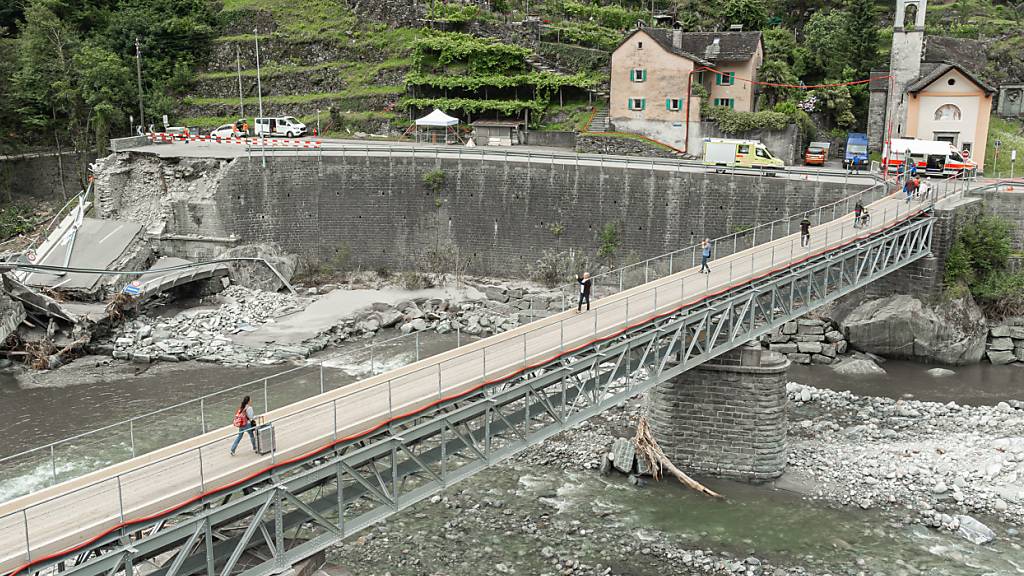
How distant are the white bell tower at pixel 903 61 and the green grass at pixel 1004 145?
4140 mm

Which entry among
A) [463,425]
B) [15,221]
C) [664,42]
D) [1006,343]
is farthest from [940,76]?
[15,221]

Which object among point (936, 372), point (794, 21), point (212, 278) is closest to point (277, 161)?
point (212, 278)

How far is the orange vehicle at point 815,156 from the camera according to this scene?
40.9 m

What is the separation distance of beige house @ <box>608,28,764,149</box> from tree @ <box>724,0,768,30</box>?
9.53 meters

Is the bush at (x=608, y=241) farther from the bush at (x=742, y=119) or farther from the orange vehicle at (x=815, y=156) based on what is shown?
the orange vehicle at (x=815, y=156)

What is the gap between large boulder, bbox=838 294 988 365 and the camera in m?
31.7

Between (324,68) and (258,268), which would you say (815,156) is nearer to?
(258,268)

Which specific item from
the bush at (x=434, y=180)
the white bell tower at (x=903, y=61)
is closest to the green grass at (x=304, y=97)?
the bush at (x=434, y=180)

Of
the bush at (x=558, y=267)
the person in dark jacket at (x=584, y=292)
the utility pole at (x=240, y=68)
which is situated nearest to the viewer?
the person in dark jacket at (x=584, y=292)

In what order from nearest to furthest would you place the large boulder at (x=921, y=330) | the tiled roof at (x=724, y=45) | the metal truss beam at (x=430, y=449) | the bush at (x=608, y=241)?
the metal truss beam at (x=430, y=449) < the large boulder at (x=921, y=330) < the bush at (x=608, y=241) < the tiled roof at (x=724, y=45)

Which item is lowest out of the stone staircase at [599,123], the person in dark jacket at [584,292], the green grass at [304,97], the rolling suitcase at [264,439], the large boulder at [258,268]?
the large boulder at [258,268]

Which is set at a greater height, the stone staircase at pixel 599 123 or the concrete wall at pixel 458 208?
the stone staircase at pixel 599 123

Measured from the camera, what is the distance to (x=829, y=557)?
20062mm

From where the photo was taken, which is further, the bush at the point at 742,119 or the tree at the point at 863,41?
the tree at the point at 863,41
